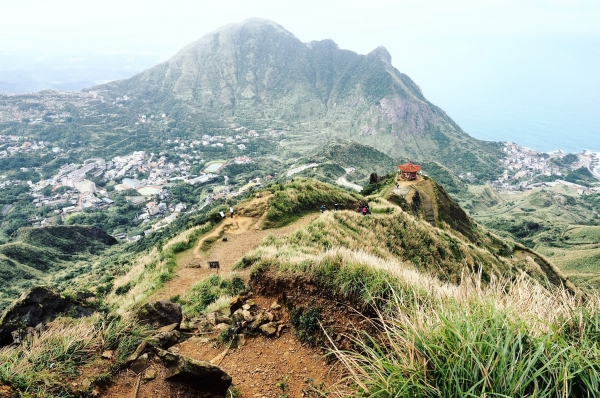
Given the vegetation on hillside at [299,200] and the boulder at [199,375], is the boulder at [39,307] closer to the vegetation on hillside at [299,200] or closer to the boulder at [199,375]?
the boulder at [199,375]

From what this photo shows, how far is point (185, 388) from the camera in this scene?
4.71 metres

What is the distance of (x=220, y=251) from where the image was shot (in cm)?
1748

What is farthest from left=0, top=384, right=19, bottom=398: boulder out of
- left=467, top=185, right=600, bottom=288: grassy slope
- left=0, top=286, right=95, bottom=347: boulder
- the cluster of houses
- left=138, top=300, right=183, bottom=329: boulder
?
the cluster of houses

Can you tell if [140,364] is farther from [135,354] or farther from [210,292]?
[210,292]

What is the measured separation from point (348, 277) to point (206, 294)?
7051 millimetres

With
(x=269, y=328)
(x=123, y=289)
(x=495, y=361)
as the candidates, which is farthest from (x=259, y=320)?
(x=123, y=289)

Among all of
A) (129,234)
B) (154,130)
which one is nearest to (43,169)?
(154,130)

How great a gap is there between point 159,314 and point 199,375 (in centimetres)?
365

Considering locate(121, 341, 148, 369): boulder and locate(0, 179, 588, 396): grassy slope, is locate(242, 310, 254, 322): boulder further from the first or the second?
locate(121, 341, 148, 369): boulder

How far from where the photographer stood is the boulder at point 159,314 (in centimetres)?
745

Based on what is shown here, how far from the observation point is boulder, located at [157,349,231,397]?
15.3 ft

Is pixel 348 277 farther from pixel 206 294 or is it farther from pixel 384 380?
pixel 206 294

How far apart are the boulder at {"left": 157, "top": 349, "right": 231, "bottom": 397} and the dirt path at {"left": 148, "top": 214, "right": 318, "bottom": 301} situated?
766 cm

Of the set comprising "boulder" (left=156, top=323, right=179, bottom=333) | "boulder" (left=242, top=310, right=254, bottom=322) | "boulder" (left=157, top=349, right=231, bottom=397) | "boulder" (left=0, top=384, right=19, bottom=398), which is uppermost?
"boulder" (left=0, top=384, right=19, bottom=398)
